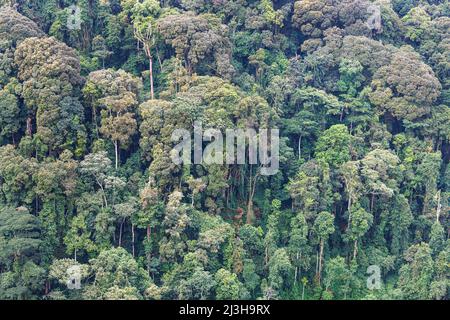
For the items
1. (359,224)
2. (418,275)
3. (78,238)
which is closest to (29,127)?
(78,238)

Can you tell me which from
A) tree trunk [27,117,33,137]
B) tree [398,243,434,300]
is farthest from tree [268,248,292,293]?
tree trunk [27,117,33,137]

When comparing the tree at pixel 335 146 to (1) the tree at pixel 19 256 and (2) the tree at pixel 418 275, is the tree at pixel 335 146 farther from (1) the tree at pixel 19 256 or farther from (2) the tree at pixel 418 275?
(1) the tree at pixel 19 256

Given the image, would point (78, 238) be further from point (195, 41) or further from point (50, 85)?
point (195, 41)

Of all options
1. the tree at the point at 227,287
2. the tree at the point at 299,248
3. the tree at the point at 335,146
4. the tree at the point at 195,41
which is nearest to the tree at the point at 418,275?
the tree at the point at 299,248

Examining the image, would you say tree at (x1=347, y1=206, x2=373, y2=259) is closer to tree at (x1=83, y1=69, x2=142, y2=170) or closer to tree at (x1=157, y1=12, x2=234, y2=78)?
tree at (x1=157, y1=12, x2=234, y2=78)

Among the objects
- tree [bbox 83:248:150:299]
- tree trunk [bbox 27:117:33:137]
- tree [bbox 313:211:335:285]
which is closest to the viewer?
tree [bbox 83:248:150:299]

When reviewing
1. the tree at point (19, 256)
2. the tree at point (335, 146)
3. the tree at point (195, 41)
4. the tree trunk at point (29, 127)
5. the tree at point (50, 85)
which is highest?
the tree at point (195, 41)

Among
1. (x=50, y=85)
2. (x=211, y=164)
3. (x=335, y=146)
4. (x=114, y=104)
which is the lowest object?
(x=211, y=164)

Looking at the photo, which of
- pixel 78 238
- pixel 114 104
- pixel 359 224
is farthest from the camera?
pixel 359 224

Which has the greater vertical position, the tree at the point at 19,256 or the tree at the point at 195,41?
the tree at the point at 195,41
